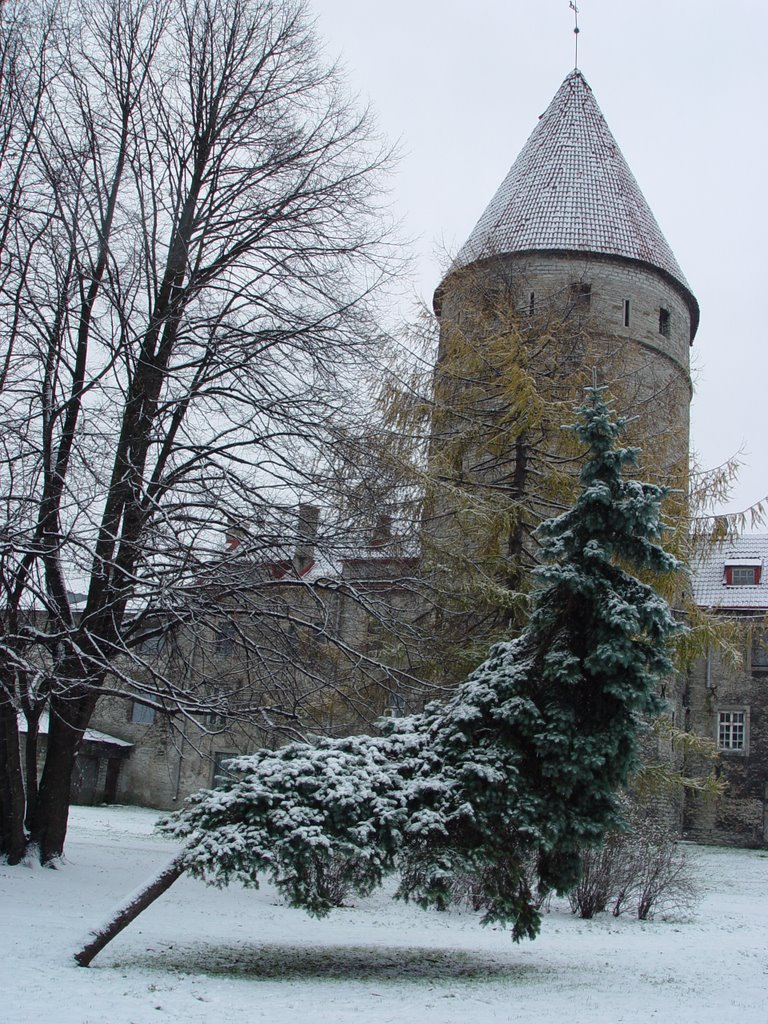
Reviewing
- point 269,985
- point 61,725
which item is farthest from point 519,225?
point 269,985

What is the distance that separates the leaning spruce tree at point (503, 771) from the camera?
25.2 ft

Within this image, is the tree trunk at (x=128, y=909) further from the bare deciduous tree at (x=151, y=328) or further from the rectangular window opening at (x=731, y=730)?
the rectangular window opening at (x=731, y=730)

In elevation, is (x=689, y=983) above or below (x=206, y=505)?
below

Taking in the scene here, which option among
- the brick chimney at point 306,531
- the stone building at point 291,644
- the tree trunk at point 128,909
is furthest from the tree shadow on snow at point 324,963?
the brick chimney at point 306,531

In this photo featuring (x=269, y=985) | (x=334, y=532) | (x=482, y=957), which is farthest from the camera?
(x=334, y=532)

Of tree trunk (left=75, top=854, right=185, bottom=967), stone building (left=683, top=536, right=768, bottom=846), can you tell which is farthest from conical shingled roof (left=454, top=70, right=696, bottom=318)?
tree trunk (left=75, top=854, right=185, bottom=967)

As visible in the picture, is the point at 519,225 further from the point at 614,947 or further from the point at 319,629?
the point at 614,947

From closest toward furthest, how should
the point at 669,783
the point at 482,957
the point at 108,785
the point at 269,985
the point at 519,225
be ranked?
the point at 269,985
the point at 482,957
the point at 669,783
the point at 519,225
the point at 108,785

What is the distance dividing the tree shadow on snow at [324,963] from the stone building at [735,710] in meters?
21.6

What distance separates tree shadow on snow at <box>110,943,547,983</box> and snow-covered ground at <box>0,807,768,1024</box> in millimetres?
18

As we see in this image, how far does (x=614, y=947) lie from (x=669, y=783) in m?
3.28

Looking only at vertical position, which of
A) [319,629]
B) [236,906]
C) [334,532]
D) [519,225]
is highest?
[519,225]

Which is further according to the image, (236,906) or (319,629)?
(236,906)

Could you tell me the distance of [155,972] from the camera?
7582mm
